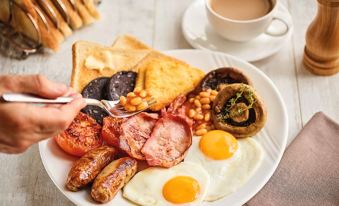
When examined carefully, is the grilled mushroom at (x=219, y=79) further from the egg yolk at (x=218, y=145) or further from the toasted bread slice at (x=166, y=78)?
the egg yolk at (x=218, y=145)

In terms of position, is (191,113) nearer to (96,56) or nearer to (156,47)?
(96,56)

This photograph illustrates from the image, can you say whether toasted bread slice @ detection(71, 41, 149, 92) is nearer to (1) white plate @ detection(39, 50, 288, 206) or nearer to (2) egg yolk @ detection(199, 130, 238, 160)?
(1) white plate @ detection(39, 50, 288, 206)

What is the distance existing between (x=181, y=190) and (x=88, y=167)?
48 centimetres

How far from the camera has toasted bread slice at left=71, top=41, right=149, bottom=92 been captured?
11.3 ft

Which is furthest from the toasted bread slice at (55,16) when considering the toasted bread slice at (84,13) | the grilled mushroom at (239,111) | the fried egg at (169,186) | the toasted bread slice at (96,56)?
the fried egg at (169,186)

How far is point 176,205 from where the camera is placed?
2746mm

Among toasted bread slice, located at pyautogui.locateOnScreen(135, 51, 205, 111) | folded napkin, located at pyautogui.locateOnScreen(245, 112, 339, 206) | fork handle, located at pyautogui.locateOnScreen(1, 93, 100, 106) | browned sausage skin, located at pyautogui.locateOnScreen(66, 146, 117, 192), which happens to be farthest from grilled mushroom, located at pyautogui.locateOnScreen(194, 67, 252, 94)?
fork handle, located at pyautogui.locateOnScreen(1, 93, 100, 106)

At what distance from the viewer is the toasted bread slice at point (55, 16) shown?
3877mm

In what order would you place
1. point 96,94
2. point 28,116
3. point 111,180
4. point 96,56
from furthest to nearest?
point 96,56
point 96,94
point 111,180
point 28,116


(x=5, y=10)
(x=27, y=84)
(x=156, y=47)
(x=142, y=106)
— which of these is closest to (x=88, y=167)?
(x=142, y=106)

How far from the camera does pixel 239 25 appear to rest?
3697 millimetres

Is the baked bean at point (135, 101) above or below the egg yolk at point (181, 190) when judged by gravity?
above

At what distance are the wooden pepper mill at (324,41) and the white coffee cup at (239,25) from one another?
0.97 ft

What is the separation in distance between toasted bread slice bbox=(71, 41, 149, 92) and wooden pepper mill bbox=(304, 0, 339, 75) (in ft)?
3.66
